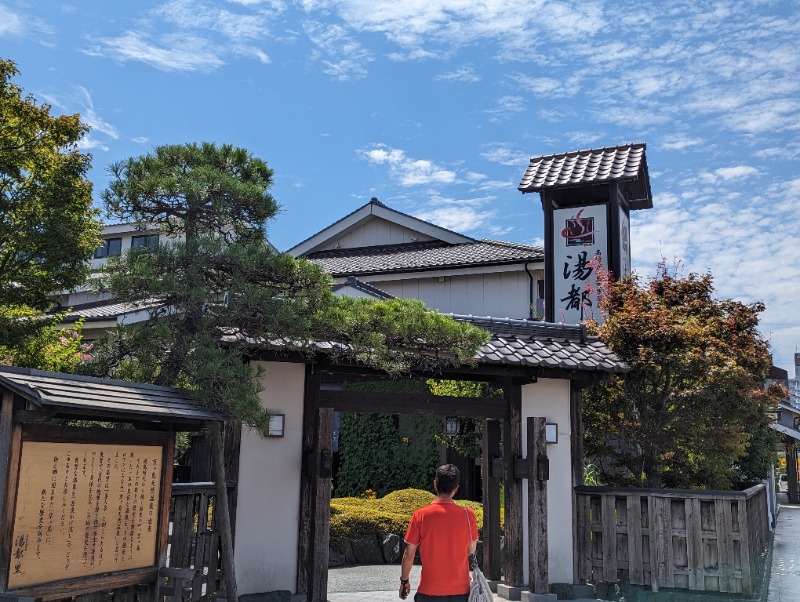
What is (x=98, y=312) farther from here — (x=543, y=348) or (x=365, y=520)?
(x=543, y=348)

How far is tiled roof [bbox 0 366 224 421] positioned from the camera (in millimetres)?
5461

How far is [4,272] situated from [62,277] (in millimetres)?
600

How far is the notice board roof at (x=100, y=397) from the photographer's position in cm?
547

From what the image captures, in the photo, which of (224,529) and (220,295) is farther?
(220,295)

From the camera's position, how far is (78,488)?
6082 millimetres

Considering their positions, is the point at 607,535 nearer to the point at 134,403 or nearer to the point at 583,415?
the point at 583,415

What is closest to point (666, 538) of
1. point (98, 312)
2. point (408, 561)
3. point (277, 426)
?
point (277, 426)

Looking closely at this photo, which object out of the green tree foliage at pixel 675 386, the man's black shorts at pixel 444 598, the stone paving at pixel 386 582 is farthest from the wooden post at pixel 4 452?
the green tree foliage at pixel 675 386

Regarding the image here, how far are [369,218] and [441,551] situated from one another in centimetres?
2068

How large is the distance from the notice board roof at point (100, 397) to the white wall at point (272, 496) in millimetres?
2825

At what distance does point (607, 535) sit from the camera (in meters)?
11.3

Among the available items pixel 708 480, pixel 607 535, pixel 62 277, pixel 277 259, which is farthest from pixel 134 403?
pixel 708 480

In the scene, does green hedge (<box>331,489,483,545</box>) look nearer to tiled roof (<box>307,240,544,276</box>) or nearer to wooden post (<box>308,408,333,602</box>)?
wooden post (<box>308,408,333,602</box>)

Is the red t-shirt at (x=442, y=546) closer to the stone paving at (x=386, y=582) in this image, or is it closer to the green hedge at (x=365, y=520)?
the stone paving at (x=386, y=582)
